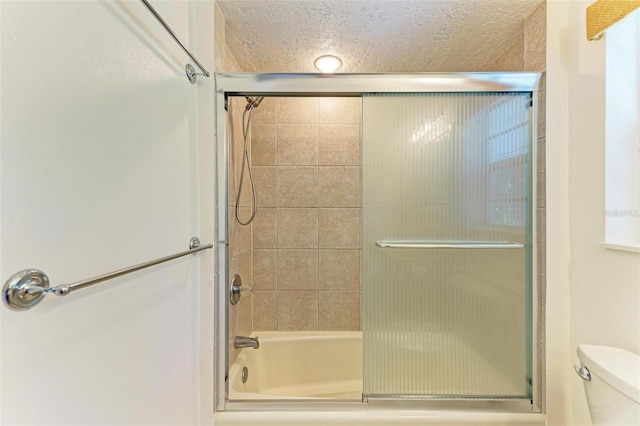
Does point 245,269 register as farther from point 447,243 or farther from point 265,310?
point 447,243

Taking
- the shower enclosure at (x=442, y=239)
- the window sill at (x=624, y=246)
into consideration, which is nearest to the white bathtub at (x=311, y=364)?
the shower enclosure at (x=442, y=239)

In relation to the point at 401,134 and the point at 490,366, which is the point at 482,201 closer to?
the point at 401,134

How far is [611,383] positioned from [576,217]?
589mm

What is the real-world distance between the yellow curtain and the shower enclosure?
26cm

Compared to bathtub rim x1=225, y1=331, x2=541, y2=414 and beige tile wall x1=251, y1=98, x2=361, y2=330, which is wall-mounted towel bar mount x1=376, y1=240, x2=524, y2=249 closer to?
bathtub rim x1=225, y1=331, x2=541, y2=414

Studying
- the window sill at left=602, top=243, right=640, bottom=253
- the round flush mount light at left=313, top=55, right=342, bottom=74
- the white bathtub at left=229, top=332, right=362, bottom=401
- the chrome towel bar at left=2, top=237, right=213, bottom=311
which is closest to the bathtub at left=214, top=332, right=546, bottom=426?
the white bathtub at left=229, top=332, right=362, bottom=401

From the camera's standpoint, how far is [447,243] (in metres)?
1.17

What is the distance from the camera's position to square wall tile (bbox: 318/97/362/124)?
195 cm

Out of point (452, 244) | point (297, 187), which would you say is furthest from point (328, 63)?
point (452, 244)

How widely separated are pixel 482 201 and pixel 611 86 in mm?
592

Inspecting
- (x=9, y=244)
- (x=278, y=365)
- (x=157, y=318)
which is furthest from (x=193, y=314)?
(x=278, y=365)

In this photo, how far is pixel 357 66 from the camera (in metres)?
1.61

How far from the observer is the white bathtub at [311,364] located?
1.81m

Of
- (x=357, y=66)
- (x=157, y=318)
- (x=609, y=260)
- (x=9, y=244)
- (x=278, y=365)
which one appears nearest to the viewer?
(x=9, y=244)
